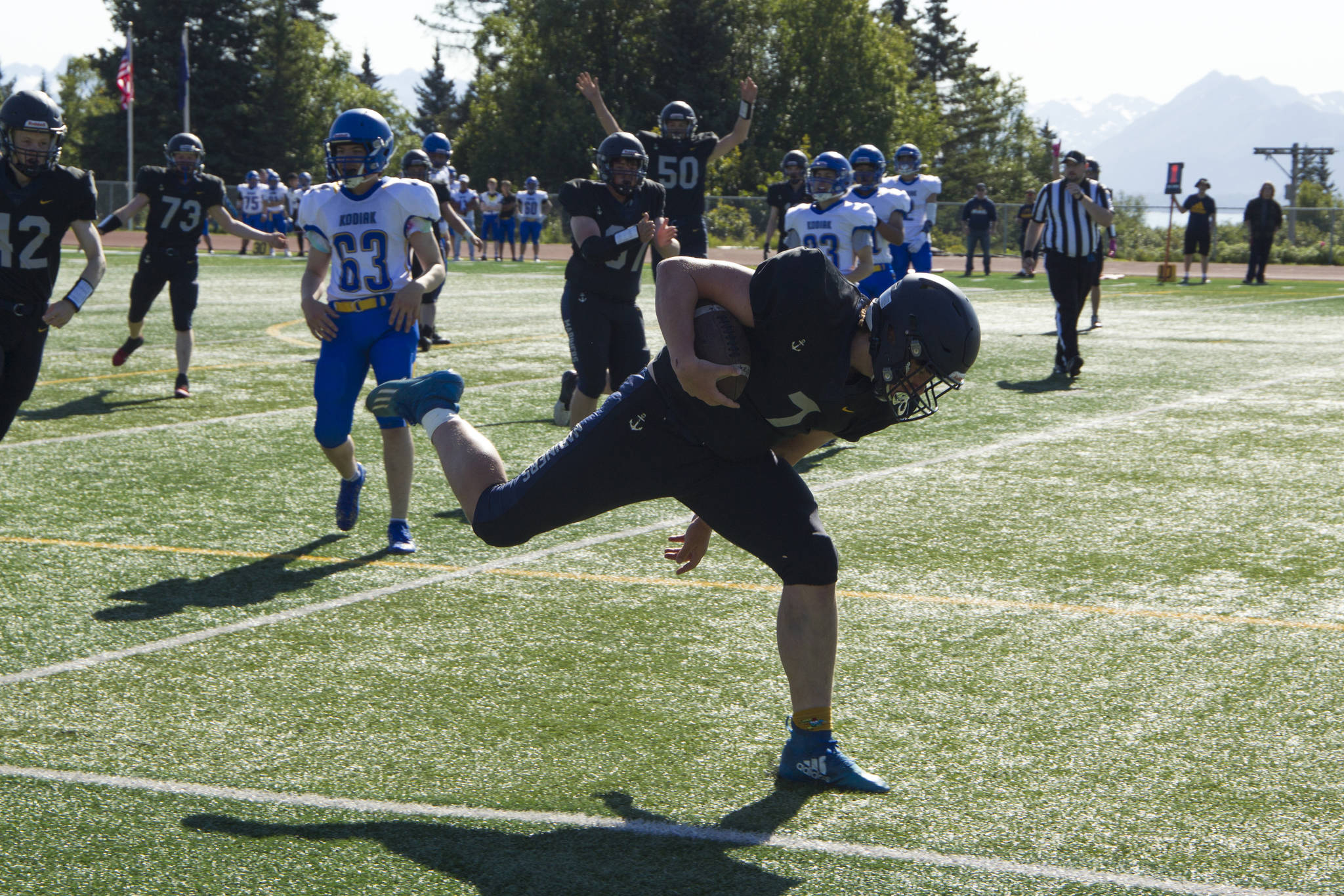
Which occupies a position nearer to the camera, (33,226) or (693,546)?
(693,546)

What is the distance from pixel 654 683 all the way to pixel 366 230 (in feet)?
9.97

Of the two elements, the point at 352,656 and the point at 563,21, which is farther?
the point at 563,21

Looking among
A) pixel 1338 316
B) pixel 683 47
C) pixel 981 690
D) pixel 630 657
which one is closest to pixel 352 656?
pixel 630 657

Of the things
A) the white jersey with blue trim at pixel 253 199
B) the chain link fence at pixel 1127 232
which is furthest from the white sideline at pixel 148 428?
the white jersey with blue trim at pixel 253 199

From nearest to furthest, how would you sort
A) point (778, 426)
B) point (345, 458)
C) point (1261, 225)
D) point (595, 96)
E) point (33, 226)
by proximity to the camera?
point (778, 426) → point (33, 226) → point (345, 458) → point (595, 96) → point (1261, 225)

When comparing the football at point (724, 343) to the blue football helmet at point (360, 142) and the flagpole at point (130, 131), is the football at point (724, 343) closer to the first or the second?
the blue football helmet at point (360, 142)

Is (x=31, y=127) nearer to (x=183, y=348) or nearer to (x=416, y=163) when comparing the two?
(x=183, y=348)

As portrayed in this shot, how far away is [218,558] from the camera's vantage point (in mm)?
6574

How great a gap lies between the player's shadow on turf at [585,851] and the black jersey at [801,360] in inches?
43.3

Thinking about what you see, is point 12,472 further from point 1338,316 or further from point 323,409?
point 1338,316

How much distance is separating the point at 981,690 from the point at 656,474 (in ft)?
5.33

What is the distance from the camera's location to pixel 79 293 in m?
6.55

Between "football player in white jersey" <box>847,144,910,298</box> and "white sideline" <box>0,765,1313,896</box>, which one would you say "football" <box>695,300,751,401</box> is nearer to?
"white sideline" <box>0,765,1313,896</box>

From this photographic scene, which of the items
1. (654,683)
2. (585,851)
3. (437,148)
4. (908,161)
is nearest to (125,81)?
(437,148)
